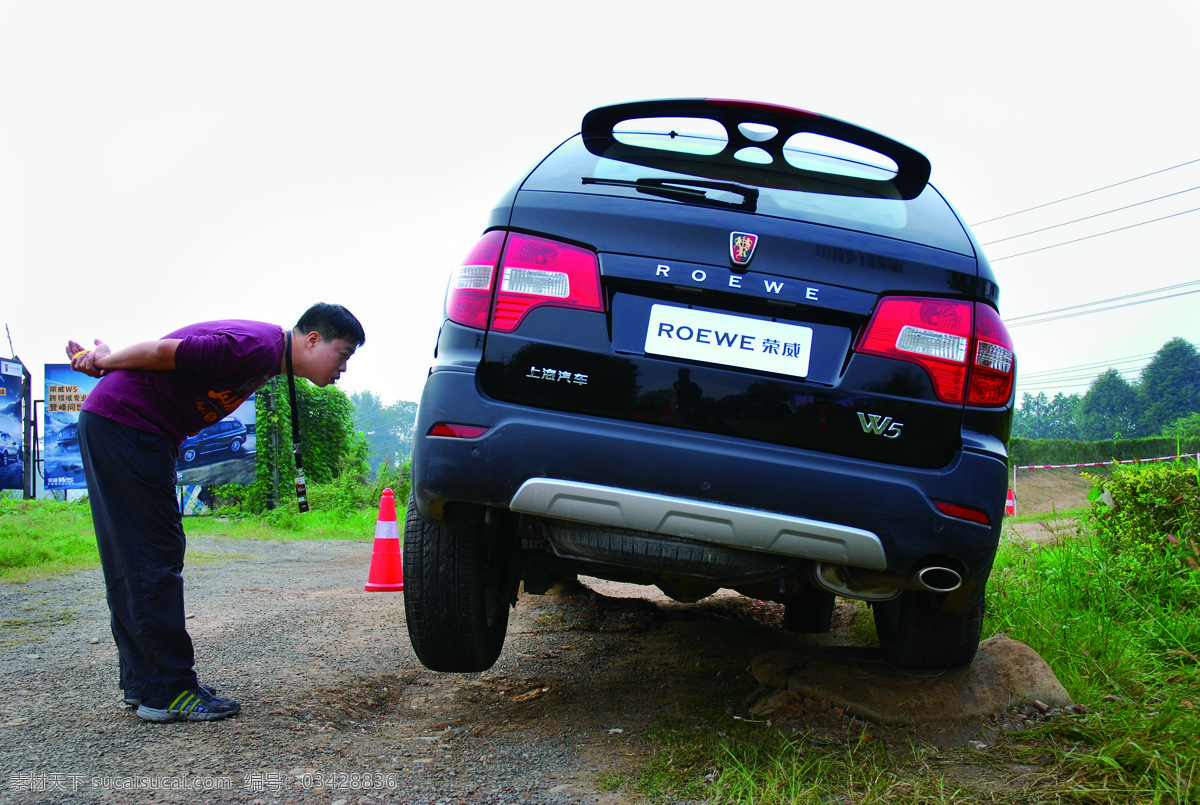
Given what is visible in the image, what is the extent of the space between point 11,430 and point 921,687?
17.7m

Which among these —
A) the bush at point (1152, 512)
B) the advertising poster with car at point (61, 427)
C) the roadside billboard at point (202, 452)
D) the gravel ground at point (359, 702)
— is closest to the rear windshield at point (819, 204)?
the gravel ground at point (359, 702)

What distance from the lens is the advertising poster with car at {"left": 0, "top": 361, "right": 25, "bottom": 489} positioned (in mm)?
15148

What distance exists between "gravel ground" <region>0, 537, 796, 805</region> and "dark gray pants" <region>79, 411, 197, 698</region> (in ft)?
0.69

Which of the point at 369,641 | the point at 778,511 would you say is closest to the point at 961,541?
the point at 778,511

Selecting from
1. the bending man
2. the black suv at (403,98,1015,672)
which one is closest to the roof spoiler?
the black suv at (403,98,1015,672)

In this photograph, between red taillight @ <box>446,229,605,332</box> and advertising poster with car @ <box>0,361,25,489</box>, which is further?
advertising poster with car @ <box>0,361,25,489</box>

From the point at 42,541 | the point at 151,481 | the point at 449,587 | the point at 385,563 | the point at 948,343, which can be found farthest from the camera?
the point at 42,541

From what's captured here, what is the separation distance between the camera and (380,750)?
231 centimetres

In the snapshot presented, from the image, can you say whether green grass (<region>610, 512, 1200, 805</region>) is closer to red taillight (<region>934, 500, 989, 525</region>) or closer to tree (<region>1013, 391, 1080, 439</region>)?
red taillight (<region>934, 500, 989, 525</region>)

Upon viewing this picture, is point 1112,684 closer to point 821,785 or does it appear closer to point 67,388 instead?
point 821,785

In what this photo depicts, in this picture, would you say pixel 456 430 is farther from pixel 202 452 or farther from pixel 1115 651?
pixel 202 452

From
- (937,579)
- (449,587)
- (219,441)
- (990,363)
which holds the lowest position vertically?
(219,441)

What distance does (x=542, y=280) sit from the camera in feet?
6.77

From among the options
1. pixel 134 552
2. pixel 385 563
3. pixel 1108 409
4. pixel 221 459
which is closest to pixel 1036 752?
pixel 134 552
